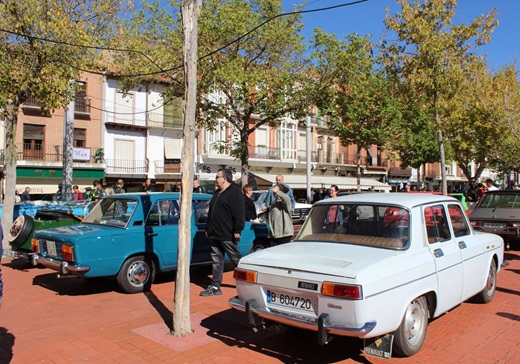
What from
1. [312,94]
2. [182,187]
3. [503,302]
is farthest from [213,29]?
[503,302]

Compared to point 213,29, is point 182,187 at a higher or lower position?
lower

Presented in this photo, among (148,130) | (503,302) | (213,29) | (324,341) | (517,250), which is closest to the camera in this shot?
(324,341)

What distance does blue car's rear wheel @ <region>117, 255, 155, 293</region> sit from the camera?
7.16m

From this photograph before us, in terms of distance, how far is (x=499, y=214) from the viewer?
36.1 ft

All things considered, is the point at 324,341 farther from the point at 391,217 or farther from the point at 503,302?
the point at 503,302

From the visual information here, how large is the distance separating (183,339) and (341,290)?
6.83 feet

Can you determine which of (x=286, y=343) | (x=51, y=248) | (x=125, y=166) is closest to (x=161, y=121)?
(x=125, y=166)

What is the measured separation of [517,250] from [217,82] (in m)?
10.2

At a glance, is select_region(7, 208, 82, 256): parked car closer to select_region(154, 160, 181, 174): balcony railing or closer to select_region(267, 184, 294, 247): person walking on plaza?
select_region(267, 184, 294, 247): person walking on plaza

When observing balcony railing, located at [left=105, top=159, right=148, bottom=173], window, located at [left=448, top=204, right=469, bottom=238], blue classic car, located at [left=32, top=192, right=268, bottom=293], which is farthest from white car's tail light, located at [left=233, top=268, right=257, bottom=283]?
balcony railing, located at [left=105, top=159, right=148, bottom=173]

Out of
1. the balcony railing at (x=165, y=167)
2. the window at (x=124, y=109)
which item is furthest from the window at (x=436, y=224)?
the balcony railing at (x=165, y=167)

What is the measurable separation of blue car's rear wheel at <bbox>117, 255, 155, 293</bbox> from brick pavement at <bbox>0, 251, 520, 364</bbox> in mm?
189

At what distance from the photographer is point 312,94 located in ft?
53.7

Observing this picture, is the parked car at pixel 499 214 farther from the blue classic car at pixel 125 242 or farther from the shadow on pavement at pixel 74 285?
the shadow on pavement at pixel 74 285
